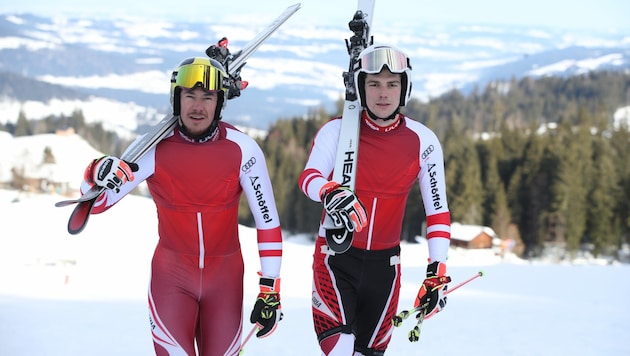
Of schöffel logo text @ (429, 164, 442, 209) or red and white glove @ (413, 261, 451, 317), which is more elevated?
schöffel logo text @ (429, 164, 442, 209)

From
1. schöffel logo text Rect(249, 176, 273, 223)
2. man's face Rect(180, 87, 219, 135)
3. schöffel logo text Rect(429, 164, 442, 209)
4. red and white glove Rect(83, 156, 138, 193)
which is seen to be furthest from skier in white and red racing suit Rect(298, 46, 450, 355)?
red and white glove Rect(83, 156, 138, 193)

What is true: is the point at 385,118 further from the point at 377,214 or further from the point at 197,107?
the point at 197,107

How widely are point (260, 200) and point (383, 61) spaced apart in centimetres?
117

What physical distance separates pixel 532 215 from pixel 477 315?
55.6 m

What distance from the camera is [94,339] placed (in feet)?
31.5

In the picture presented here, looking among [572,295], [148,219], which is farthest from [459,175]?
[572,295]

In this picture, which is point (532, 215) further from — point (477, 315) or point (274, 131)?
point (477, 315)

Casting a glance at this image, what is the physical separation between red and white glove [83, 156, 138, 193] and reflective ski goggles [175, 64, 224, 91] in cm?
63

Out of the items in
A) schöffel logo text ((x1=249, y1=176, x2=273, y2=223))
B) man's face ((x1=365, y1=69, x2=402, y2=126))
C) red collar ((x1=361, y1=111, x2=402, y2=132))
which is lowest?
schöffel logo text ((x1=249, y1=176, x2=273, y2=223))

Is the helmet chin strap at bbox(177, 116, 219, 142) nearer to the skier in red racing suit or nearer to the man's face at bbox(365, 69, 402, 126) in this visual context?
the skier in red racing suit

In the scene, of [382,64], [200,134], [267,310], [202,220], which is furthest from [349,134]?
[267,310]

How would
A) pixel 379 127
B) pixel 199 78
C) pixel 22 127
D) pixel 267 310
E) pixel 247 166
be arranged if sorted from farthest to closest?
pixel 22 127
pixel 379 127
pixel 247 166
pixel 267 310
pixel 199 78

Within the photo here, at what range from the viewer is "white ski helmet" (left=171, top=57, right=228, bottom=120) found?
445 cm

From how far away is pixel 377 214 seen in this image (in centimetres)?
490
